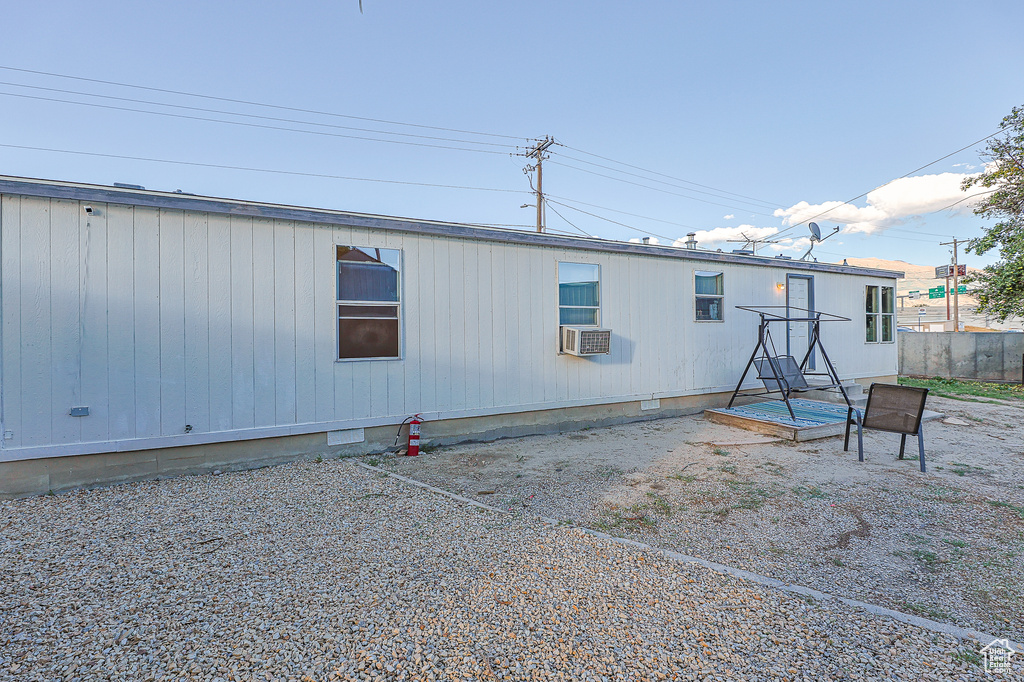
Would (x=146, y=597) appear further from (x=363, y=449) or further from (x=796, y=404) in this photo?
(x=796, y=404)

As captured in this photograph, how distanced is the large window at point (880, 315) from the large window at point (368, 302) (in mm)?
9322

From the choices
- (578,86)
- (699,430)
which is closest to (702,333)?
(699,430)

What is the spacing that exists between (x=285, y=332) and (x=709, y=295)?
621cm

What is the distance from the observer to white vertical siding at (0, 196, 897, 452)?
12.9 ft

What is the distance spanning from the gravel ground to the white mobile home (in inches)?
42.7

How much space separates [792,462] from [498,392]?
323 cm

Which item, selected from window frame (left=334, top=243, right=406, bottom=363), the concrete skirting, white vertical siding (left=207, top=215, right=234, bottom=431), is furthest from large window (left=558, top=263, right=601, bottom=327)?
white vertical siding (left=207, top=215, right=234, bottom=431)

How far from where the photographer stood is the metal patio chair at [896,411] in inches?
180

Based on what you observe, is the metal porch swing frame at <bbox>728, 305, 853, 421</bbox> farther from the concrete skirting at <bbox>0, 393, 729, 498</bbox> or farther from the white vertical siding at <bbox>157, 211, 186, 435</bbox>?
the white vertical siding at <bbox>157, 211, 186, 435</bbox>

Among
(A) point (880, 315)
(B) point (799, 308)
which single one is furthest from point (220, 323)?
(A) point (880, 315)

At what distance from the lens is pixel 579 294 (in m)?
6.60

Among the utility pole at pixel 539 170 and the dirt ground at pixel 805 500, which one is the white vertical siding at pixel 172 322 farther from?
the utility pole at pixel 539 170

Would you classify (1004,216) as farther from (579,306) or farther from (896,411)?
(579,306)

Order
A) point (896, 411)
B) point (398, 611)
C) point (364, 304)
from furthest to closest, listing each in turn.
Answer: point (364, 304) → point (896, 411) → point (398, 611)
